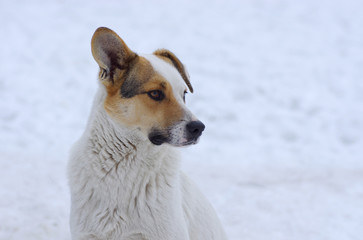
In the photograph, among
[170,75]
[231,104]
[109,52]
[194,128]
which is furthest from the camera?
[231,104]

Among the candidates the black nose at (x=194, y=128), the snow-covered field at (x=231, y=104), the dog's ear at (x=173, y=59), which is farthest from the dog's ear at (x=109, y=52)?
the snow-covered field at (x=231, y=104)

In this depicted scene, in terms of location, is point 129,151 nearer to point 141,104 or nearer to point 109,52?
point 141,104

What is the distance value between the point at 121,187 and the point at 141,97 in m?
0.76

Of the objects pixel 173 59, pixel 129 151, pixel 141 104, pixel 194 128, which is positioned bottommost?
pixel 129 151

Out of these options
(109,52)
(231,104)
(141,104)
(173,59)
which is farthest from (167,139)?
(231,104)

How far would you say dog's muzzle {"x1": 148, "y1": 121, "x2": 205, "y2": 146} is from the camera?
3.08 m

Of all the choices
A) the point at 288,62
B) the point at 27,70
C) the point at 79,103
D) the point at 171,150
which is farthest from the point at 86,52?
the point at 171,150

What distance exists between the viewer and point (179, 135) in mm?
3090

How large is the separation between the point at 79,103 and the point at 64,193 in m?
3.86

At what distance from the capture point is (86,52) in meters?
11.2

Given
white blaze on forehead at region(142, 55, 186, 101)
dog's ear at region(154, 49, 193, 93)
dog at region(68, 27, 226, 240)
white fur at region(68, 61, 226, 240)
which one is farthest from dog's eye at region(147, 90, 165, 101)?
dog's ear at region(154, 49, 193, 93)

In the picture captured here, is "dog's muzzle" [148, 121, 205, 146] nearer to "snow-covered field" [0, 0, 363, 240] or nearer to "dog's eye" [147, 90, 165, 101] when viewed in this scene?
"dog's eye" [147, 90, 165, 101]

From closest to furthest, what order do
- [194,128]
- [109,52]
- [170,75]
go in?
1. [194,128]
2. [109,52]
3. [170,75]

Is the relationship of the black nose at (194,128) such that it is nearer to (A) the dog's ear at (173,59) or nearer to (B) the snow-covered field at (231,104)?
(A) the dog's ear at (173,59)
